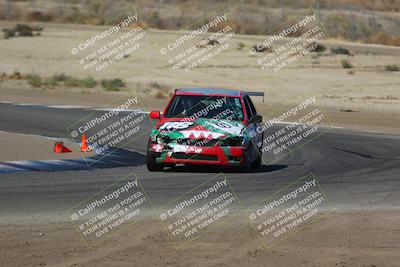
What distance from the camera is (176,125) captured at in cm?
1803

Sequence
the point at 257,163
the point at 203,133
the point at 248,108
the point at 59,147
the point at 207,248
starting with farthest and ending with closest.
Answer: the point at 59,147 < the point at 257,163 < the point at 248,108 < the point at 203,133 < the point at 207,248

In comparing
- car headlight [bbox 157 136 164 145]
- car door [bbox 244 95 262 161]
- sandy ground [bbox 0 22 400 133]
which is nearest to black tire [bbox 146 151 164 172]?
car headlight [bbox 157 136 164 145]

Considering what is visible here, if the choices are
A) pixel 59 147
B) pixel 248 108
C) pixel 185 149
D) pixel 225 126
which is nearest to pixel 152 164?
pixel 185 149

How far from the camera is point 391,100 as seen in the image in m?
38.0

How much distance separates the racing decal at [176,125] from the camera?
58.9 feet

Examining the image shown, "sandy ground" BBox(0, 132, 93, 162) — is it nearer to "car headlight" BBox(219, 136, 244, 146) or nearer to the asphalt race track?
the asphalt race track

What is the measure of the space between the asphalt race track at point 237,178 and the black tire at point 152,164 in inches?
4.8

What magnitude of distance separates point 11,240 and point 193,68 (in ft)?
112

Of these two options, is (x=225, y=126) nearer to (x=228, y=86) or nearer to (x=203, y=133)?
(x=203, y=133)

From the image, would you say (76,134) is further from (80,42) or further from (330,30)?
(330,30)

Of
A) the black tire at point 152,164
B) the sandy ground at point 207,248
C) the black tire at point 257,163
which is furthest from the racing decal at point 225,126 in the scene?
the sandy ground at point 207,248

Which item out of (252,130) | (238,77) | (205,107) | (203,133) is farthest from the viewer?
(238,77)

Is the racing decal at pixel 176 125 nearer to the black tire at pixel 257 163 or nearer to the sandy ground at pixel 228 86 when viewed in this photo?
the black tire at pixel 257 163

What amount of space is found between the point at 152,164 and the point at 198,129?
1.01 meters
